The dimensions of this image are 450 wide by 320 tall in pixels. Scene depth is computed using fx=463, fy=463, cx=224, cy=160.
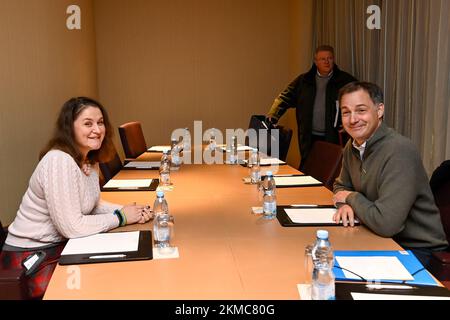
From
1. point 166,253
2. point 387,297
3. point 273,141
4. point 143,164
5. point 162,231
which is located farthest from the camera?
point 273,141

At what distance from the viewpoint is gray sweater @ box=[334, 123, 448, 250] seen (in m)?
1.80

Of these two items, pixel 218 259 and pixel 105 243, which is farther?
pixel 105 243

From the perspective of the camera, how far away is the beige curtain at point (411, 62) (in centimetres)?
325

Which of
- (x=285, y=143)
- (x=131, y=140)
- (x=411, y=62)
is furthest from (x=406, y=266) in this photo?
(x=131, y=140)

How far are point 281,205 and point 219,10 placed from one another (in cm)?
524

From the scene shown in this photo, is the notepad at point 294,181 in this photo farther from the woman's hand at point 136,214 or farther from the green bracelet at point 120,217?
the green bracelet at point 120,217

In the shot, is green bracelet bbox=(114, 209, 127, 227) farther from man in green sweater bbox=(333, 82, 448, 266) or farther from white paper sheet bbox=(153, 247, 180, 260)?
man in green sweater bbox=(333, 82, 448, 266)

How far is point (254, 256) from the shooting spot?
5.01 ft

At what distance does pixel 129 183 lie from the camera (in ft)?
9.41

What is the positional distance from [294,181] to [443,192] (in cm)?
94

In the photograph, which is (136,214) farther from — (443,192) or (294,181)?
(443,192)

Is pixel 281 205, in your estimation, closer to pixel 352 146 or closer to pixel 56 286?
pixel 352 146

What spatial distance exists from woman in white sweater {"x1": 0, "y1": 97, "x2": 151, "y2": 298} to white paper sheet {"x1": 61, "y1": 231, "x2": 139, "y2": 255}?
0.06 meters
